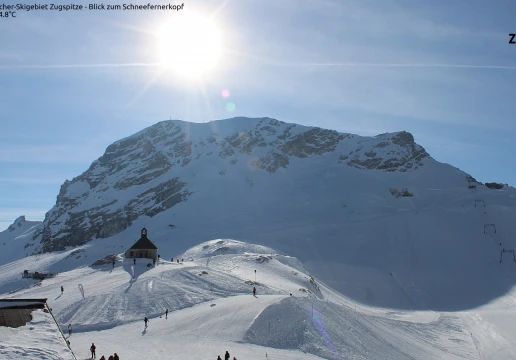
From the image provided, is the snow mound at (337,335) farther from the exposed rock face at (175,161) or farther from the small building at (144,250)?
the exposed rock face at (175,161)

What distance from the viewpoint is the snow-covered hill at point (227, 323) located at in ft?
97.3

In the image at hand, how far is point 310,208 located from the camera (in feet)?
373

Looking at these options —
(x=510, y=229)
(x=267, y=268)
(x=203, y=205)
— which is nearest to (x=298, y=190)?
(x=203, y=205)

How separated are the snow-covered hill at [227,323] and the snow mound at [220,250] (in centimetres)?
1487

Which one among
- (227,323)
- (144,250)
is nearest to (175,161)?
(144,250)

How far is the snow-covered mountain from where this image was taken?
78.2 metres

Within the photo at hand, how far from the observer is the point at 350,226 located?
98500mm

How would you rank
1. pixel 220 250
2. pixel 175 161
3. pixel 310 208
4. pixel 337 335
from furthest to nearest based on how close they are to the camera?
pixel 175 161 < pixel 310 208 < pixel 220 250 < pixel 337 335

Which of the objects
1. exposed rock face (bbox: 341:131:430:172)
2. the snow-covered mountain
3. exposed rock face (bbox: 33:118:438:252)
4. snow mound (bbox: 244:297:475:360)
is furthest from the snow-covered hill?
exposed rock face (bbox: 341:131:430:172)

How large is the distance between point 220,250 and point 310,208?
4543 cm

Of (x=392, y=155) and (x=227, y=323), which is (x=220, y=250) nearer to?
(x=227, y=323)

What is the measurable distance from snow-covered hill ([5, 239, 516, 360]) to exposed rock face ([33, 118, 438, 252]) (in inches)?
2813

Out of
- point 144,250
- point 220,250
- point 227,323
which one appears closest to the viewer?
point 227,323

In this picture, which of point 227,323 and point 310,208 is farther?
point 310,208
